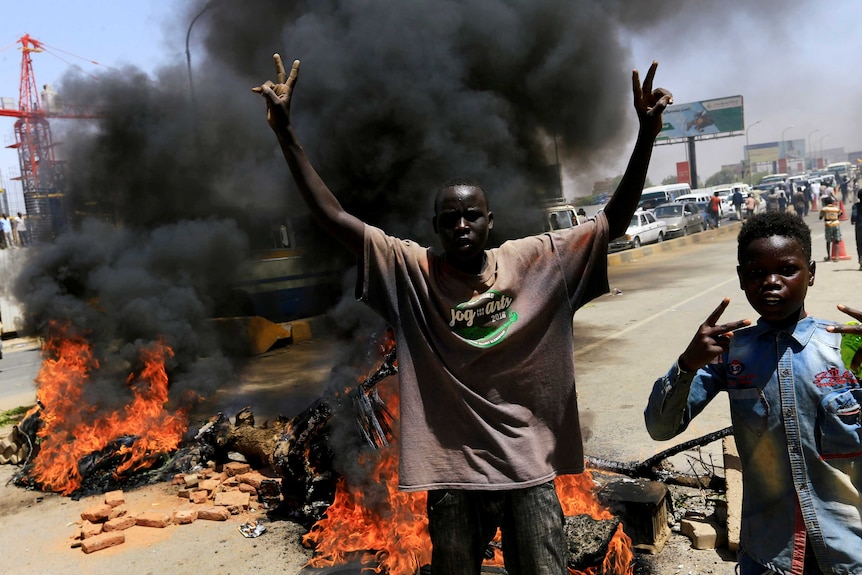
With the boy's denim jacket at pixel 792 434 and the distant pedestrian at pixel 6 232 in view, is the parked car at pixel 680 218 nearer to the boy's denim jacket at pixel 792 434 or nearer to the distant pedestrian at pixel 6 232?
the distant pedestrian at pixel 6 232

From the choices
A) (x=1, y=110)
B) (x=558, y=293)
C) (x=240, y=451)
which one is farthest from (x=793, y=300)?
(x=1, y=110)

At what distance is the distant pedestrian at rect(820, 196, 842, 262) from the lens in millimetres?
11828

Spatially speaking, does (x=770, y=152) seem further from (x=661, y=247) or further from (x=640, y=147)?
(x=640, y=147)

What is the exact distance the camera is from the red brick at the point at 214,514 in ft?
13.7

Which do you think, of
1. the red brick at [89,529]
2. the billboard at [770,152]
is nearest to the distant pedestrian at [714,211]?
the red brick at [89,529]

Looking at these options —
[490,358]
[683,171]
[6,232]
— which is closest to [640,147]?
[490,358]

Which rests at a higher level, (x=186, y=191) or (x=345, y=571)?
(x=186, y=191)

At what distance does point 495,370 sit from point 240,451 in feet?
12.3

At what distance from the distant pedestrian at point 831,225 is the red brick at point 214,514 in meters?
11.7

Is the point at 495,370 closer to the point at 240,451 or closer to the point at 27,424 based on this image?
the point at 240,451

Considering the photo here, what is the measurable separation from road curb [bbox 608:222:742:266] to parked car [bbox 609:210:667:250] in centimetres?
43

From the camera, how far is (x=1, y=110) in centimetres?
2147

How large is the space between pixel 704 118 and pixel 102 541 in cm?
4965

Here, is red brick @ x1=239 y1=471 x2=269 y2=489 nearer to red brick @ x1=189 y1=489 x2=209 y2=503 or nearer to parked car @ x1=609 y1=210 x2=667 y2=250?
red brick @ x1=189 y1=489 x2=209 y2=503
